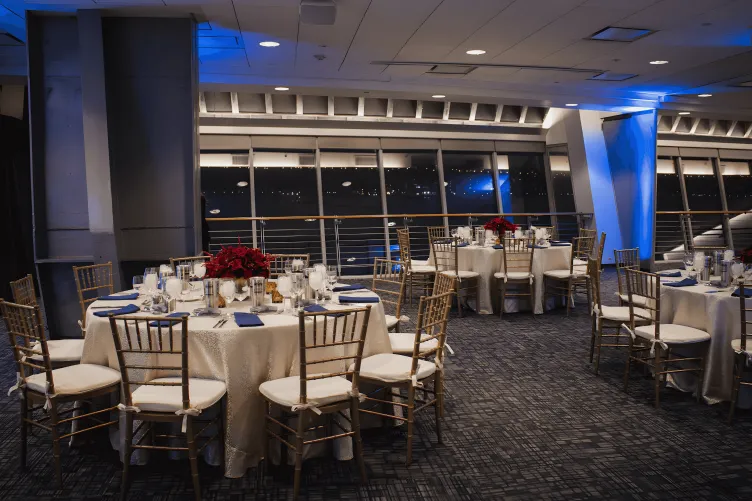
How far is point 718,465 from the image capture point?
3049 millimetres

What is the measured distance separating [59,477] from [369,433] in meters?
1.71

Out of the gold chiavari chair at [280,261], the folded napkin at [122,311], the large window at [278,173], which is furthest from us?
the large window at [278,173]

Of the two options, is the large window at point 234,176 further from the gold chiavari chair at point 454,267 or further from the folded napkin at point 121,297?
the folded napkin at point 121,297

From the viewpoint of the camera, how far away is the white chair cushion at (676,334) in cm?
388

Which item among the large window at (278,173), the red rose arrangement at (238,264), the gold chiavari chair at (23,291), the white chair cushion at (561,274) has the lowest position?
the white chair cushion at (561,274)

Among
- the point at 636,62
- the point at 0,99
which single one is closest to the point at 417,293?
the point at 636,62

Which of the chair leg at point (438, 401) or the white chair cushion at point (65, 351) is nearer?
the chair leg at point (438, 401)

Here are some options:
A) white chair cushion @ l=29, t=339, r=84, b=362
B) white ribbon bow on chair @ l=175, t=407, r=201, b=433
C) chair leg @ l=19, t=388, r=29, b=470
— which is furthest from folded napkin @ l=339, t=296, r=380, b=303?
chair leg @ l=19, t=388, r=29, b=470

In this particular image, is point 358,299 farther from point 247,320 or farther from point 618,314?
point 618,314

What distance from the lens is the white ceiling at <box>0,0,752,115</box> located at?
5.49 m

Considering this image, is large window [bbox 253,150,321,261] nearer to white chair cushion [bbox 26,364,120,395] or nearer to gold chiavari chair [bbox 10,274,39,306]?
gold chiavari chair [bbox 10,274,39,306]

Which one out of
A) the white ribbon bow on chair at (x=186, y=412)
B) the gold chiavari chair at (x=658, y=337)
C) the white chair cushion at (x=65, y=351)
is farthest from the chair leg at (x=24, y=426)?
the gold chiavari chair at (x=658, y=337)

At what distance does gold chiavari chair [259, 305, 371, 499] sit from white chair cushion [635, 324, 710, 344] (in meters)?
2.14

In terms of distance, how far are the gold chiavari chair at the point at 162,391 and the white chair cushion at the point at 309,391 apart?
0.86 ft
